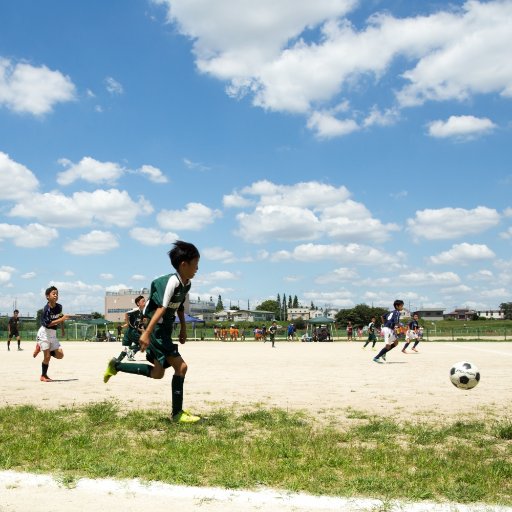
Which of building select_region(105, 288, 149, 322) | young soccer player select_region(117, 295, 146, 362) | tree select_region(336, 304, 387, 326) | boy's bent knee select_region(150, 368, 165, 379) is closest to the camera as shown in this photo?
boy's bent knee select_region(150, 368, 165, 379)

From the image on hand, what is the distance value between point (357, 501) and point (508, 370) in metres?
12.1

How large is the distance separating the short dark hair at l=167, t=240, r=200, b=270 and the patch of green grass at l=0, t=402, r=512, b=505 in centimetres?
181

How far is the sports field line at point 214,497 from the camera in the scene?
11.6ft

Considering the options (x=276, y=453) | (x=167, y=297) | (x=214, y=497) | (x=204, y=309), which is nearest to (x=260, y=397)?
(x=167, y=297)

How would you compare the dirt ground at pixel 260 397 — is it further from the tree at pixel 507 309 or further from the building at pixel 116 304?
the tree at pixel 507 309

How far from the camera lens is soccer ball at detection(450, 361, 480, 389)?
8.32 m

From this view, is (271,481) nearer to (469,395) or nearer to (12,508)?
(12,508)

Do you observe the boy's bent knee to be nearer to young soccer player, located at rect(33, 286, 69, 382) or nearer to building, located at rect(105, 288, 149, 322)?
young soccer player, located at rect(33, 286, 69, 382)

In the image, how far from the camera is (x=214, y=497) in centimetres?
373

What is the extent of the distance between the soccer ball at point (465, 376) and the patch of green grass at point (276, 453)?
2051 millimetres

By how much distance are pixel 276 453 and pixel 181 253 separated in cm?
273

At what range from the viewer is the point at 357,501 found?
3656 mm

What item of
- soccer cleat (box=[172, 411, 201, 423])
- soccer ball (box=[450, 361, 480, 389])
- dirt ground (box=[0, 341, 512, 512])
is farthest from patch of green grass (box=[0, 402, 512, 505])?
soccer ball (box=[450, 361, 480, 389])

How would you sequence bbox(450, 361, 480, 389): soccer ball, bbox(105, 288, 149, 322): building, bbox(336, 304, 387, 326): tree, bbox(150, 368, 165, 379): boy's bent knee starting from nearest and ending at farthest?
1. bbox(150, 368, 165, 379): boy's bent knee
2. bbox(450, 361, 480, 389): soccer ball
3. bbox(336, 304, 387, 326): tree
4. bbox(105, 288, 149, 322): building
